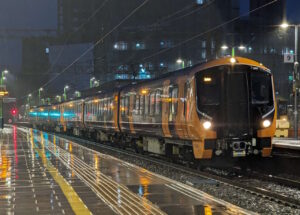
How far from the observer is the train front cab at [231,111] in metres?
14.3

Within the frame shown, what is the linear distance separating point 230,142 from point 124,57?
286ft

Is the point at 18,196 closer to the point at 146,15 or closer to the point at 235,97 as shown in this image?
the point at 235,97

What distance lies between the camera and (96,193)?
10.1 metres

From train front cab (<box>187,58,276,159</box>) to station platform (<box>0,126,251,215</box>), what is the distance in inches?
82.4

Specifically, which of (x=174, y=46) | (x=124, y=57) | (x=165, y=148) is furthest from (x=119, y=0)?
(x=165, y=148)

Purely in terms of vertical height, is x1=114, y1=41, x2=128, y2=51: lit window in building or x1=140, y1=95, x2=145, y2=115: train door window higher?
x1=114, y1=41, x2=128, y2=51: lit window in building

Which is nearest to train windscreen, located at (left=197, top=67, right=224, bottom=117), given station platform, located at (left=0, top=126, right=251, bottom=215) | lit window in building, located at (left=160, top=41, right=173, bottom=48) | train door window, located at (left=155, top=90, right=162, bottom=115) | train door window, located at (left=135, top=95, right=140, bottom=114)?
station platform, located at (left=0, top=126, right=251, bottom=215)

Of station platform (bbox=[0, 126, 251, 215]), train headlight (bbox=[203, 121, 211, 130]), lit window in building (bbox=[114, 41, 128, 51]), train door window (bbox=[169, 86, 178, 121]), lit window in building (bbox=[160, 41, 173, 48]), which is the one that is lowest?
station platform (bbox=[0, 126, 251, 215])

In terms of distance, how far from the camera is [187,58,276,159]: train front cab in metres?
14.3

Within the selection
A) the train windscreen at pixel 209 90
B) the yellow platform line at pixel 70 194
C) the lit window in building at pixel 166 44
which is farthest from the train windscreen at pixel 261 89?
the lit window in building at pixel 166 44

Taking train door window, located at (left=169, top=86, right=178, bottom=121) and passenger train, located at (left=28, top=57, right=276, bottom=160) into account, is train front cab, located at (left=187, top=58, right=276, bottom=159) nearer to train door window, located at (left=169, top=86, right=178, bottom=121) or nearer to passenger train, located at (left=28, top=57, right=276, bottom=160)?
passenger train, located at (left=28, top=57, right=276, bottom=160)

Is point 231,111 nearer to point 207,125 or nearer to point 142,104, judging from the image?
point 207,125

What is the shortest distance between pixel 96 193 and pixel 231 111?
229 inches

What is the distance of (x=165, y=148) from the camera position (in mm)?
18812
